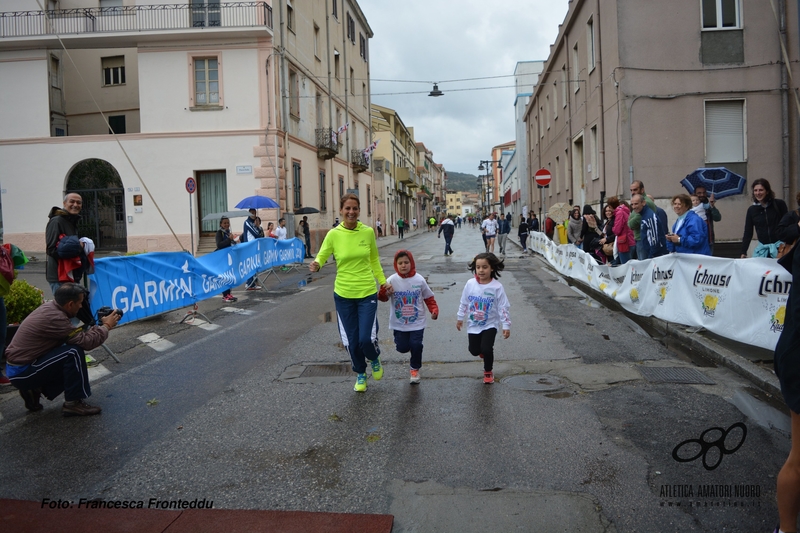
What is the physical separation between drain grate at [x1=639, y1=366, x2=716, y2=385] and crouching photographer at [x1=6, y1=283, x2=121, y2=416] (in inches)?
199

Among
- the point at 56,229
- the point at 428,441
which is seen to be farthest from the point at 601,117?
the point at 428,441

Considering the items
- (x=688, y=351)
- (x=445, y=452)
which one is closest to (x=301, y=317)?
(x=688, y=351)

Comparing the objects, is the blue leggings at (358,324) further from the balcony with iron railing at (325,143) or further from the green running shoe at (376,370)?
the balcony with iron railing at (325,143)

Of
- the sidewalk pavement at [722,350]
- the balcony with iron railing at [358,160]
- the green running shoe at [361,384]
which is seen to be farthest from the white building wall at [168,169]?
the green running shoe at [361,384]

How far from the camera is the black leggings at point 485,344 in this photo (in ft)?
19.5

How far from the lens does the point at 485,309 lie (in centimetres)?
598

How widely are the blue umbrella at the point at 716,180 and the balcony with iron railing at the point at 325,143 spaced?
68.6ft

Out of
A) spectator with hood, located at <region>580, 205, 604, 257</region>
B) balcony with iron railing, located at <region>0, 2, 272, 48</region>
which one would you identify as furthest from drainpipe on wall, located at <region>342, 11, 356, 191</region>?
spectator with hood, located at <region>580, 205, 604, 257</region>

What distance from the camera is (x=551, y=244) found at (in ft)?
65.1

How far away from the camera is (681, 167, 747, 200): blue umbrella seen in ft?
37.9

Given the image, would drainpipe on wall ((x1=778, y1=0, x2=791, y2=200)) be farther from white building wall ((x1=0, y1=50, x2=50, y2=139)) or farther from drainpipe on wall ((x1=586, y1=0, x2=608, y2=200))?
white building wall ((x1=0, y1=50, x2=50, y2=139))

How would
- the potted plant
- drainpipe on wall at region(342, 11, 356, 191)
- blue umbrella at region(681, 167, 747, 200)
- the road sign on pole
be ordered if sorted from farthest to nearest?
1. drainpipe on wall at region(342, 11, 356, 191)
2. the road sign on pole
3. blue umbrella at region(681, 167, 747, 200)
4. the potted plant

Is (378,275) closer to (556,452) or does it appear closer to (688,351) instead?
(556,452)

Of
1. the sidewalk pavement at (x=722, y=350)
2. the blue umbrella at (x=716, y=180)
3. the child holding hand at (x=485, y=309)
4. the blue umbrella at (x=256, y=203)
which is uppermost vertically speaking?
the blue umbrella at (x=256, y=203)
